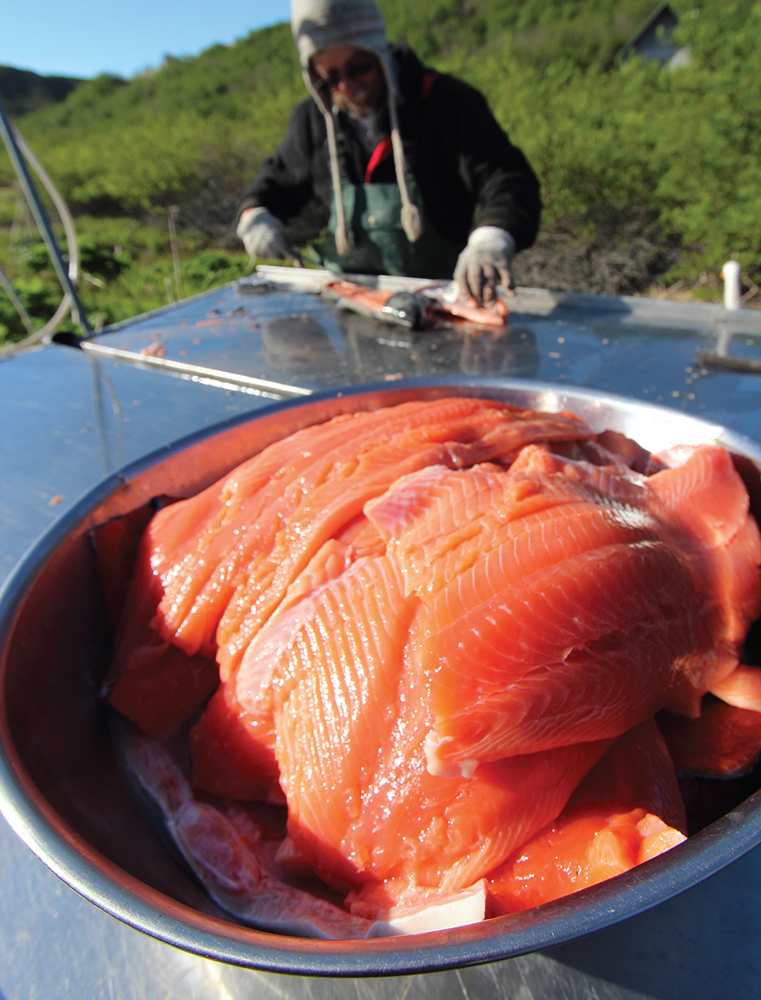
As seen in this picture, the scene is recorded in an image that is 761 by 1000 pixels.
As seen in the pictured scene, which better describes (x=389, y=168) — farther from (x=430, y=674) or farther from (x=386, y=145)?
(x=430, y=674)

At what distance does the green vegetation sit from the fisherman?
2.68 meters

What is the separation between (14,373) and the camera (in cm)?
309

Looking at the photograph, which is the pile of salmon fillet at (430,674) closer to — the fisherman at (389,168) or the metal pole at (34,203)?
the fisherman at (389,168)

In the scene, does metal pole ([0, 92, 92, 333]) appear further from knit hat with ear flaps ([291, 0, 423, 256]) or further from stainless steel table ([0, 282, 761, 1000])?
knit hat with ear flaps ([291, 0, 423, 256])

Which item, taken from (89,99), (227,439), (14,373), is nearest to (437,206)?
(14,373)

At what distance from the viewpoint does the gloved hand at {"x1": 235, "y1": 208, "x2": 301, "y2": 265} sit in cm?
450

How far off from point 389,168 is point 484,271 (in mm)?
1694

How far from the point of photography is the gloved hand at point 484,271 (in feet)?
11.2

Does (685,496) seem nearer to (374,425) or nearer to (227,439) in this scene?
(374,425)

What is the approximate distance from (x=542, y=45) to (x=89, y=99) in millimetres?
21988

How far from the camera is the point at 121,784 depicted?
1181mm

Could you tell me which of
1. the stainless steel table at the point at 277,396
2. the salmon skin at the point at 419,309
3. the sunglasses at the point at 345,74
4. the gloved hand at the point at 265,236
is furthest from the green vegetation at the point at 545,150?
the salmon skin at the point at 419,309

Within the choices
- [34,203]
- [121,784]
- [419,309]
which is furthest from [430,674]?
[34,203]

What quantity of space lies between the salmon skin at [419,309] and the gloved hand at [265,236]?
117 cm
